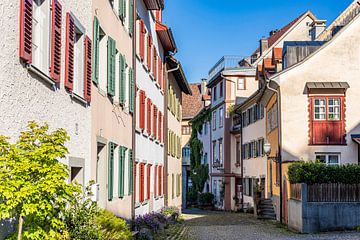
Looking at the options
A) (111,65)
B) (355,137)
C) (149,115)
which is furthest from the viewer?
(355,137)

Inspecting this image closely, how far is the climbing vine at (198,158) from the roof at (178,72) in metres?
15.8

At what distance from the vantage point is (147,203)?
79.8 ft

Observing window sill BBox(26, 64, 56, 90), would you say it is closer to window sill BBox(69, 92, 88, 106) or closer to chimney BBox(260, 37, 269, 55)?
window sill BBox(69, 92, 88, 106)

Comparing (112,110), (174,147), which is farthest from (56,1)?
(174,147)

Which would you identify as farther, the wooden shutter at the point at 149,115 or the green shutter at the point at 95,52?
the wooden shutter at the point at 149,115

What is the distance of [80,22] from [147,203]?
43.5 feet

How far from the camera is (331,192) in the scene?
78.3 feet

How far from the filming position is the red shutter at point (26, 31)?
7.65 meters

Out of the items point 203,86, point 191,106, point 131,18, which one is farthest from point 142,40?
point 203,86

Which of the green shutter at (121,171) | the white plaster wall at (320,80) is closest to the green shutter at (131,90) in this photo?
the green shutter at (121,171)

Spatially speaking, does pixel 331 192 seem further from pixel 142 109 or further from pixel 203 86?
pixel 203 86

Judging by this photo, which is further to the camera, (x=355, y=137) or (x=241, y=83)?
(x=241, y=83)

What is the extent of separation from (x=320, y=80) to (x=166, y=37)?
7.84 meters

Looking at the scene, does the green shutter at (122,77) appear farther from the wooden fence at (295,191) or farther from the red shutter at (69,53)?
the wooden fence at (295,191)
